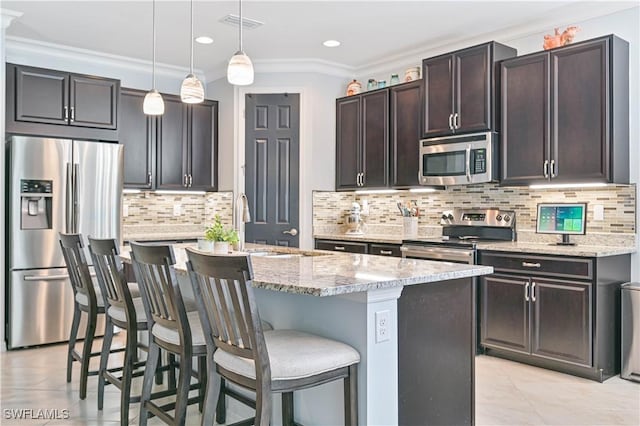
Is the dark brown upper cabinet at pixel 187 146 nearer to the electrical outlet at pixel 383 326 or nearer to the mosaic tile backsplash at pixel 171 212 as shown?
the mosaic tile backsplash at pixel 171 212

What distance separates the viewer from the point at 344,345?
2.15 metres

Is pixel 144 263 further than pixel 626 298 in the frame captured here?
No

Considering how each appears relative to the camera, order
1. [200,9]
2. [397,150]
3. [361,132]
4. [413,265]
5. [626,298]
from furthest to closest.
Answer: [361,132], [397,150], [200,9], [626,298], [413,265]

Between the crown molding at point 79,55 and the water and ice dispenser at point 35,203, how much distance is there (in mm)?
1409

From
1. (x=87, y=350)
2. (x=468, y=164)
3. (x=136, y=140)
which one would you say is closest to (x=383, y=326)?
(x=87, y=350)

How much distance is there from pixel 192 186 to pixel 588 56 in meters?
4.13

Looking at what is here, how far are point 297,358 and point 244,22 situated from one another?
3.42 meters

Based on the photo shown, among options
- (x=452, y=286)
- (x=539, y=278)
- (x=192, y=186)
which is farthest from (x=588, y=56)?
(x=192, y=186)

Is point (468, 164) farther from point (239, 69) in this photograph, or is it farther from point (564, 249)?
point (239, 69)

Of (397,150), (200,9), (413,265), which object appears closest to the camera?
(413,265)

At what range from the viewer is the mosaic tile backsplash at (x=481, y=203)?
13.3 ft

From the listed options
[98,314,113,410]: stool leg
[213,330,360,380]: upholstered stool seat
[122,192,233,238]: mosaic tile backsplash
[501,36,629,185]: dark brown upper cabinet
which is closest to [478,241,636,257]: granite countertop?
[501,36,629,185]: dark brown upper cabinet

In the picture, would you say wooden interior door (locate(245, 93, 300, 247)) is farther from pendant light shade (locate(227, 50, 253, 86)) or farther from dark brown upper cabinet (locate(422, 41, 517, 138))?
pendant light shade (locate(227, 50, 253, 86))

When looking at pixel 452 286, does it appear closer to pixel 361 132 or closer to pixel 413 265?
pixel 413 265
